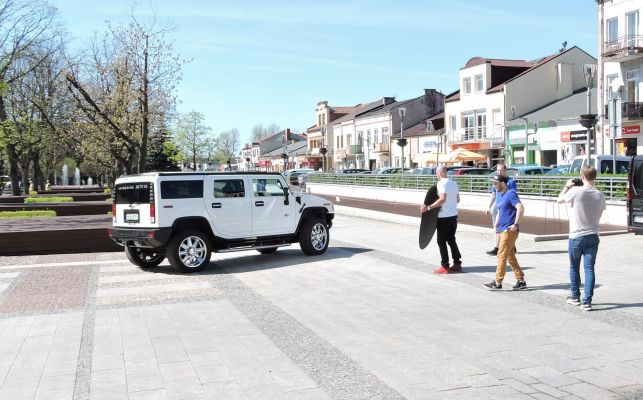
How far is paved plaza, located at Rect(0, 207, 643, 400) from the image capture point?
5.20 m

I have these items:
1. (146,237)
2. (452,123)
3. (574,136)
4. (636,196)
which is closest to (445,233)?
(146,237)

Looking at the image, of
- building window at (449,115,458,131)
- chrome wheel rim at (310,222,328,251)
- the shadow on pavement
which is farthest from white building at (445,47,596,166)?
the shadow on pavement

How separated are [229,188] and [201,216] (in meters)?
0.81

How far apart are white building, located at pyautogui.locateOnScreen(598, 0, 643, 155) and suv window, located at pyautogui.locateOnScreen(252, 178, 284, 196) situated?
91.5 feet

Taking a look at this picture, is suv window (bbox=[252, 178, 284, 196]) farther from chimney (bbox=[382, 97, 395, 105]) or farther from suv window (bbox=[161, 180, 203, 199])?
chimney (bbox=[382, 97, 395, 105])

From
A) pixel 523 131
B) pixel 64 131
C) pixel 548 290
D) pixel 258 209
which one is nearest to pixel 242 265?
pixel 258 209

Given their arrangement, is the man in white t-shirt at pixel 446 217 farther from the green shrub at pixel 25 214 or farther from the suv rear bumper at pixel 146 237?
the green shrub at pixel 25 214

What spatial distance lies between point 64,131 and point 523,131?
31.2 meters

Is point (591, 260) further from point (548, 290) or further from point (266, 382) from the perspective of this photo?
point (266, 382)

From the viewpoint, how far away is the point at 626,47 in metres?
35.4

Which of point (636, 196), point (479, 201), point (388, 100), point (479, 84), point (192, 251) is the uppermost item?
point (388, 100)

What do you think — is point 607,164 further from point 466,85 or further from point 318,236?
point 466,85

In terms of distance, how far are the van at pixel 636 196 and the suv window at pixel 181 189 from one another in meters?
9.05

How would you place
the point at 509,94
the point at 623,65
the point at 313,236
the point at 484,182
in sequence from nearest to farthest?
1. the point at 313,236
2. the point at 484,182
3. the point at 623,65
4. the point at 509,94
